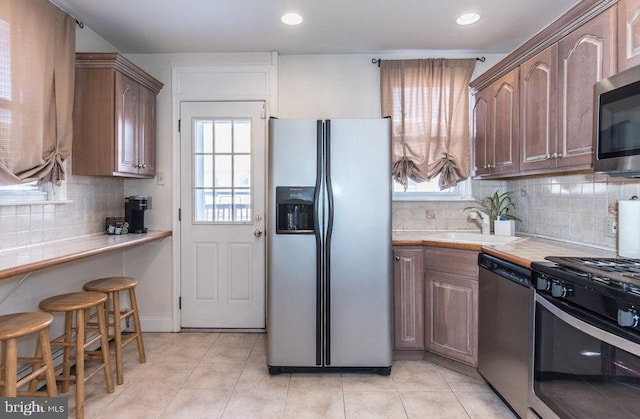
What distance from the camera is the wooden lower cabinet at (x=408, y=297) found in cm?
266

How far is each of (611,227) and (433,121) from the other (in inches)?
60.5

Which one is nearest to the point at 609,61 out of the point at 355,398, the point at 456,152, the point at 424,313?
the point at 456,152

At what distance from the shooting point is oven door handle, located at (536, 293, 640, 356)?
49.2 inches

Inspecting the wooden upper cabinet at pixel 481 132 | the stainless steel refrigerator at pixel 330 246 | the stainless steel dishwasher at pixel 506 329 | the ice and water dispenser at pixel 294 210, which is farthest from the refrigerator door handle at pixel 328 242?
the wooden upper cabinet at pixel 481 132

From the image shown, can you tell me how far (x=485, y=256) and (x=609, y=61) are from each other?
3.90ft

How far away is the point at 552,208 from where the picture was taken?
2.67m

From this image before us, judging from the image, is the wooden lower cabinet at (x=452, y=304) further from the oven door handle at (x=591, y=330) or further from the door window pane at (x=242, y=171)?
the door window pane at (x=242, y=171)

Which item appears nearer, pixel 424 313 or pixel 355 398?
pixel 355 398

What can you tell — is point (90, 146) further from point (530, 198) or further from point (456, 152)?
point (530, 198)

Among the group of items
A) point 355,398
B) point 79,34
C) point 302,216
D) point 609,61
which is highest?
point 79,34

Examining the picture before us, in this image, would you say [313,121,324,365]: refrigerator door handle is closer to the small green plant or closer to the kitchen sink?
the kitchen sink

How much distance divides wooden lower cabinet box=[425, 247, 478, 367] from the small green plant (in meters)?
0.80

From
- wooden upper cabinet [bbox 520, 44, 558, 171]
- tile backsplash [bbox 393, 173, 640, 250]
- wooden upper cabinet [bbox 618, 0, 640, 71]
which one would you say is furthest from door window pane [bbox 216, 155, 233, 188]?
wooden upper cabinet [bbox 618, 0, 640, 71]

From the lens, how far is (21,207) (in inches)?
86.3
